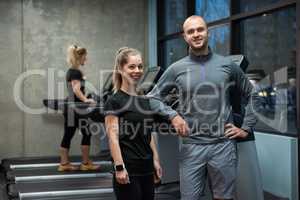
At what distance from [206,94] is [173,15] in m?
4.93

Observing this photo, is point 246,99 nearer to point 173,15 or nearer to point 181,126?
point 181,126

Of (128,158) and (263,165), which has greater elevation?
(128,158)

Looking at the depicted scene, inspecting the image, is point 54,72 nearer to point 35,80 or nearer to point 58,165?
point 35,80

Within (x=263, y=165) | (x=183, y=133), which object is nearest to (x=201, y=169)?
(x=183, y=133)

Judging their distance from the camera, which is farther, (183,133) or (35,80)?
(35,80)

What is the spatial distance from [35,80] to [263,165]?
13.6 ft

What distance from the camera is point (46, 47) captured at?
7.22m

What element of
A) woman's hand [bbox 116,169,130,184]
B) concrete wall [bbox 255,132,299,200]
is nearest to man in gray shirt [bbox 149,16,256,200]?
woman's hand [bbox 116,169,130,184]

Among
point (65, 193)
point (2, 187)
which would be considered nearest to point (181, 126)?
point (65, 193)

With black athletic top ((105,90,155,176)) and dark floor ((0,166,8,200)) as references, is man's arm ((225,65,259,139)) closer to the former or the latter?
black athletic top ((105,90,155,176))

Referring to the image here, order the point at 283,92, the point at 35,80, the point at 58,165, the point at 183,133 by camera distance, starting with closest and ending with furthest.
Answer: the point at 183,133
the point at 283,92
the point at 58,165
the point at 35,80

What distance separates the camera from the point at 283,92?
4469 mm

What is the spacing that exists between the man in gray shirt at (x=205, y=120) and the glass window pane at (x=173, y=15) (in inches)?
172

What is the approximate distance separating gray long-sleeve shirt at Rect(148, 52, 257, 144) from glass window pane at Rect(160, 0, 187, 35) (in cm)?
435
